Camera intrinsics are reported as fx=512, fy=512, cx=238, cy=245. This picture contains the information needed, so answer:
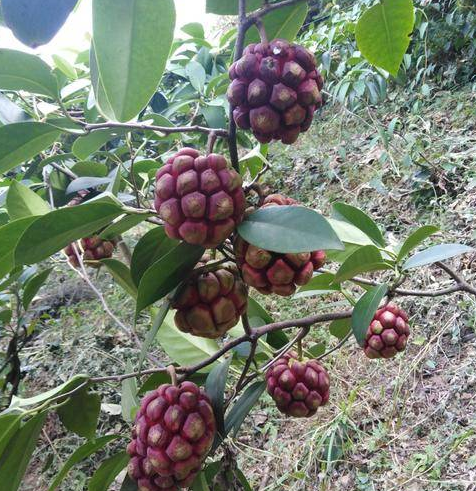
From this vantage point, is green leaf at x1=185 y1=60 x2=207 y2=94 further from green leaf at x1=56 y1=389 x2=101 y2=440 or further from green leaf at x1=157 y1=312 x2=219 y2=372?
green leaf at x1=56 y1=389 x2=101 y2=440

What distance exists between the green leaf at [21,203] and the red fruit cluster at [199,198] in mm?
342

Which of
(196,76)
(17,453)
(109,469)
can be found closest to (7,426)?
(17,453)

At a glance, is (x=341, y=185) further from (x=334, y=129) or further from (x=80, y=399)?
(x=80, y=399)

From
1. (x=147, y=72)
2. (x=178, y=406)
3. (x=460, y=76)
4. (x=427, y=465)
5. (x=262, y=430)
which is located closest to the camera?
(x=147, y=72)

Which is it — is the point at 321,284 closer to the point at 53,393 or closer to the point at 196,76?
the point at 53,393

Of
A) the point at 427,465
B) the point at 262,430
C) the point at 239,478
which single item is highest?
the point at 239,478

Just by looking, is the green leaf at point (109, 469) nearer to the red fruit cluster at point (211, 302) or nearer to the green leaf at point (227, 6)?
the red fruit cluster at point (211, 302)

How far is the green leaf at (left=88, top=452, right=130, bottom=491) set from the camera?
77 centimetres

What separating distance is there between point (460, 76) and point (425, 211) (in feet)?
3.75

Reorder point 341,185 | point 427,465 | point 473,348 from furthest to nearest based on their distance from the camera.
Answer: point 341,185, point 473,348, point 427,465

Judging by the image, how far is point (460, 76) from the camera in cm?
304

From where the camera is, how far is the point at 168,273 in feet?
1.70

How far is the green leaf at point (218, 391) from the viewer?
64 cm

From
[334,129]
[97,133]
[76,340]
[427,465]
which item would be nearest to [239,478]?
[97,133]
